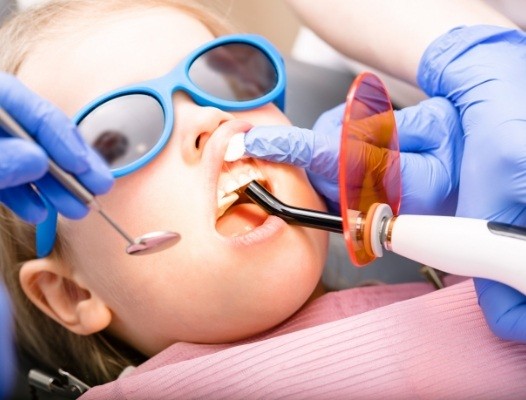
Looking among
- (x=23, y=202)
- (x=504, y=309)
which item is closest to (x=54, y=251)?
(x=23, y=202)

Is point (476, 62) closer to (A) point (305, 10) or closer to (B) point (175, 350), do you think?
(A) point (305, 10)

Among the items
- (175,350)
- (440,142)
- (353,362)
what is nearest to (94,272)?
(175,350)

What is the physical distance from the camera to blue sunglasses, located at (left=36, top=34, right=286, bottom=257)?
2.88ft

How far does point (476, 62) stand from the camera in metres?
0.95

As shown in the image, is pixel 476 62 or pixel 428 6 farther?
pixel 428 6

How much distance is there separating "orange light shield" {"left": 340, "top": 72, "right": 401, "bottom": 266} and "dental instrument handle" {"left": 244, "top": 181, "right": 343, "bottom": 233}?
0.09 m

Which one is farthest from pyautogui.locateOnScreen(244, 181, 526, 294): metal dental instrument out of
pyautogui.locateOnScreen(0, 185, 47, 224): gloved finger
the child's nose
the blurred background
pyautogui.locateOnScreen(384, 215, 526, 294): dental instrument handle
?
the blurred background

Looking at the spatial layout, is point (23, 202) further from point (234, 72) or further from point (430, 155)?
point (430, 155)

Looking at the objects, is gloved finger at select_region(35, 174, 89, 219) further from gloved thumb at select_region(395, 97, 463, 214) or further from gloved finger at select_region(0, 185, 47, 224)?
gloved thumb at select_region(395, 97, 463, 214)

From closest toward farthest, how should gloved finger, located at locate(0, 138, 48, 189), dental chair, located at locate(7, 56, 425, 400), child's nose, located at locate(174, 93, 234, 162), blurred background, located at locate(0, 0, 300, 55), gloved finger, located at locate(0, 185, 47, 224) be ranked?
gloved finger, located at locate(0, 138, 48, 189), gloved finger, located at locate(0, 185, 47, 224), child's nose, located at locate(174, 93, 234, 162), dental chair, located at locate(7, 56, 425, 400), blurred background, located at locate(0, 0, 300, 55)

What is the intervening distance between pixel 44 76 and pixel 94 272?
11.0 inches

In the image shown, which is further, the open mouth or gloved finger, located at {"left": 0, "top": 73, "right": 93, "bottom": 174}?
the open mouth

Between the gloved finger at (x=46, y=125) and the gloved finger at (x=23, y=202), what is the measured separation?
82mm

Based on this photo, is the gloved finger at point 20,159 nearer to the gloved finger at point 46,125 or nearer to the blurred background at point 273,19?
the gloved finger at point 46,125
